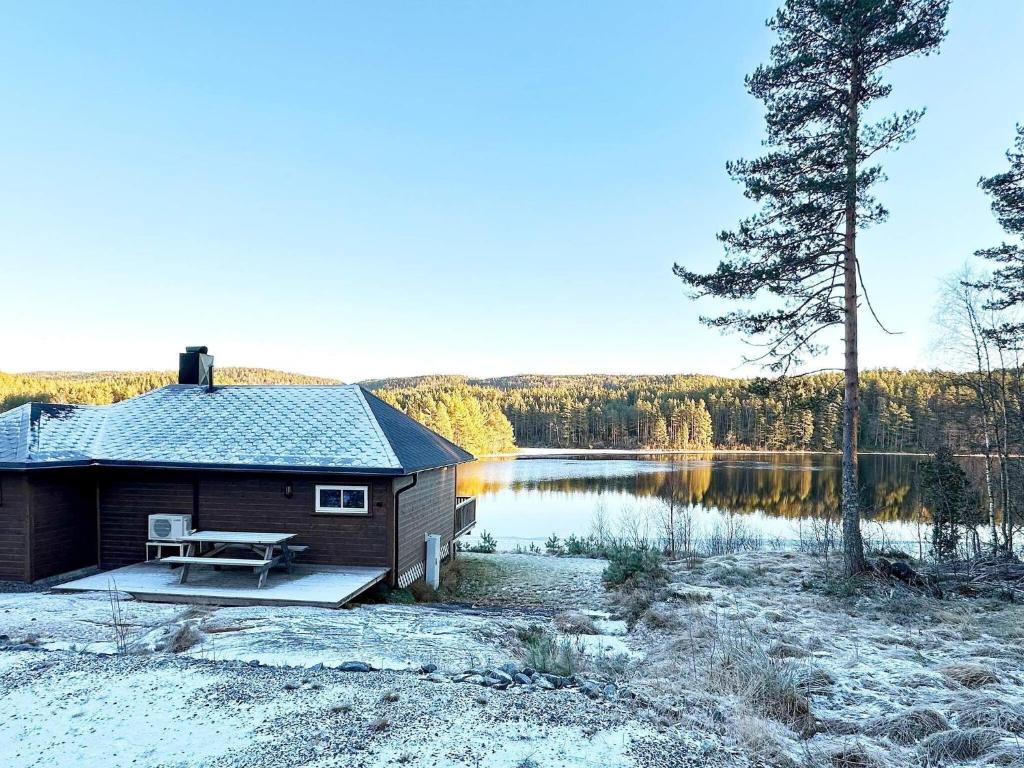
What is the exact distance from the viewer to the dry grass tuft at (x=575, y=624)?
614 centimetres

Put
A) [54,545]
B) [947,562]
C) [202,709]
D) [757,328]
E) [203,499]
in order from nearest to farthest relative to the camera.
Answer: [202,709], [54,545], [203,499], [757,328], [947,562]

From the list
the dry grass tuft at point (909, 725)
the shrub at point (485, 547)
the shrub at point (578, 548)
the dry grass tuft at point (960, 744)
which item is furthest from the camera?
the shrub at point (485, 547)

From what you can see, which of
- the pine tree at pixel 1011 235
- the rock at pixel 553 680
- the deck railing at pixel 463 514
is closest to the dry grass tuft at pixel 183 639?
the rock at pixel 553 680

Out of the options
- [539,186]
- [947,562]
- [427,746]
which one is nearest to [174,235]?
[539,186]

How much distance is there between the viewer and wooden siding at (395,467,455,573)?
27.6 ft

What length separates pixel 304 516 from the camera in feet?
26.9

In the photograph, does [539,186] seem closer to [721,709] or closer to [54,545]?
[54,545]

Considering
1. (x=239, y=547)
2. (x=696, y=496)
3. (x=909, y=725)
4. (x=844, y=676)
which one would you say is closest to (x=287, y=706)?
(x=909, y=725)

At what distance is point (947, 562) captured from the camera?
10516 mm

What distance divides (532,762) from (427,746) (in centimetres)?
59

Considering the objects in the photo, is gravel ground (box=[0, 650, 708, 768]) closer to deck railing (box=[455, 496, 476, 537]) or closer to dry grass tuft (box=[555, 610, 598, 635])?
dry grass tuft (box=[555, 610, 598, 635])

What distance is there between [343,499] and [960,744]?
7.04 metres

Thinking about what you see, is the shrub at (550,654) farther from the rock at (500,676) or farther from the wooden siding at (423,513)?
the wooden siding at (423,513)

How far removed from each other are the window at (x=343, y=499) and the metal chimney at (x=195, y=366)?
13.5 feet
